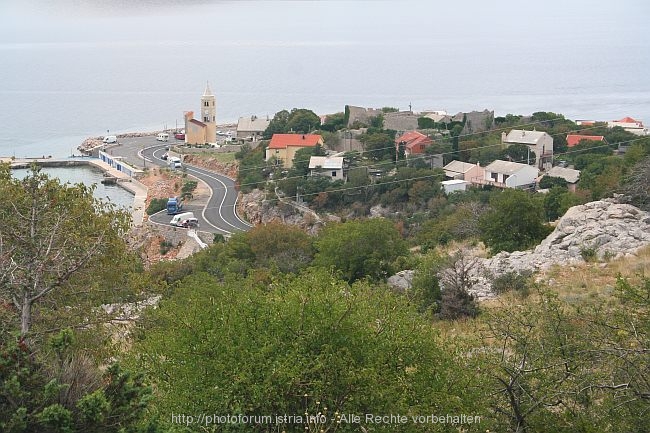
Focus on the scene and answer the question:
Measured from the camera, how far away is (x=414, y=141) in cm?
3019

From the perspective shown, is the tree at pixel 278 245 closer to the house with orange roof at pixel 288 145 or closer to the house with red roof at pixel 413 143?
the house with red roof at pixel 413 143

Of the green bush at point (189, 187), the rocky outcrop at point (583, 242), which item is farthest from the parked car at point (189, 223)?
the rocky outcrop at point (583, 242)

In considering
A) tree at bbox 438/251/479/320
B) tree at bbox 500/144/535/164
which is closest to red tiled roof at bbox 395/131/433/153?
tree at bbox 500/144/535/164

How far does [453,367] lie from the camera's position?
4824 millimetres

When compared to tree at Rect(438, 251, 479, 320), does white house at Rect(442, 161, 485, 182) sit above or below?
below

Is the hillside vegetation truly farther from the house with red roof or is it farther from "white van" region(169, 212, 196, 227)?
the house with red roof

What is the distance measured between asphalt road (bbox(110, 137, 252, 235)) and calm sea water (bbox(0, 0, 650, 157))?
14.6ft

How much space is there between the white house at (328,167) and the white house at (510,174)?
5006mm

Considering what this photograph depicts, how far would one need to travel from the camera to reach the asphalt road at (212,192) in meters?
25.5

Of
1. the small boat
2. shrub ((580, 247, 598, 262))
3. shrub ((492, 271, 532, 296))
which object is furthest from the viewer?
the small boat

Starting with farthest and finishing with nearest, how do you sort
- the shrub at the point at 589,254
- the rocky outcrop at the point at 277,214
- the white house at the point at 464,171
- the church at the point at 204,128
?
the church at the point at 204,128 < the white house at the point at 464,171 < the rocky outcrop at the point at 277,214 < the shrub at the point at 589,254

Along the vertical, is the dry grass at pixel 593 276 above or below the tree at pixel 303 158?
above

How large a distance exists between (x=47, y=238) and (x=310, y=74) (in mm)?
75583

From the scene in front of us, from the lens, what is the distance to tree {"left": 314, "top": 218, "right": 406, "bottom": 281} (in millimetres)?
13055
